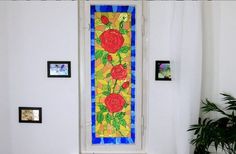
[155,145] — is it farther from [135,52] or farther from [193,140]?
[135,52]

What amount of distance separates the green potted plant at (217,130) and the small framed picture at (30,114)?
4.95 feet

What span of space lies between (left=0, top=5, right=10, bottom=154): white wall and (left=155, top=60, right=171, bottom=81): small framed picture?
1541 millimetres

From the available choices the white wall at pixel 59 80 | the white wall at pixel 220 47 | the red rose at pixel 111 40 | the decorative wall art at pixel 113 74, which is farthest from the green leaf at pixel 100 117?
the white wall at pixel 220 47

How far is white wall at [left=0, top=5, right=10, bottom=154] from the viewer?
2.33m

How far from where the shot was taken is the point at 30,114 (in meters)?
2.44

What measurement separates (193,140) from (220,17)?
47.5 inches

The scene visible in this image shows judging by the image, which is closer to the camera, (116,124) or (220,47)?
(220,47)

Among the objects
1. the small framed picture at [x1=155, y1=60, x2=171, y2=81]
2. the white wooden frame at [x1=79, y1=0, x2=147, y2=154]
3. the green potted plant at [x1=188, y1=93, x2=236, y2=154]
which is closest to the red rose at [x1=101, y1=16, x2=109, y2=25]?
the white wooden frame at [x1=79, y1=0, x2=147, y2=154]

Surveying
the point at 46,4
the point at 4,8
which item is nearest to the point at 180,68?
the point at 46,4

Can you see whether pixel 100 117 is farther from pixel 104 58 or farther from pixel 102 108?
pixel 104 58

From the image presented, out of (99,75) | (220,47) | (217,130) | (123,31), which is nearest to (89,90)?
A: (99,75)

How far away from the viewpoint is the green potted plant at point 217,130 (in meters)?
1.89

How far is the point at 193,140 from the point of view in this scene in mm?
2109

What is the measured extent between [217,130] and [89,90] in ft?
4.17
